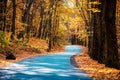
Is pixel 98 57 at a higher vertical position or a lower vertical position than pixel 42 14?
lower

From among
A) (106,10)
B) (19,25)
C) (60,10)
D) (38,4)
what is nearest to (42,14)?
(38,4)

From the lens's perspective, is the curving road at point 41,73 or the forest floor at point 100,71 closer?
the curving road at point 41,73

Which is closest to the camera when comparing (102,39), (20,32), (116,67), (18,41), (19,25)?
(116,67)

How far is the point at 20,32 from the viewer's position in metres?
44.7

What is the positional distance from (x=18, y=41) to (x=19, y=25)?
4381mm

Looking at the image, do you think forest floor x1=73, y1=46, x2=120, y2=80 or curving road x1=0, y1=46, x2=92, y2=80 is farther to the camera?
forest floor x1=73, y1=46, x2=120, y2=80

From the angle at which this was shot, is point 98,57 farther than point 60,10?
No

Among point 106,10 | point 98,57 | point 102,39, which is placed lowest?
point 98,57

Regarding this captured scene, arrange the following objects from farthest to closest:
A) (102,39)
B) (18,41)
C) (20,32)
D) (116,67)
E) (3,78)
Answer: (20,32), (18,41), (102,39), (116,67), (3,78)

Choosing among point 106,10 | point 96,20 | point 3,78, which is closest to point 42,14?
point 96,20

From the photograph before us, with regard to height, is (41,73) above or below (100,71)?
above

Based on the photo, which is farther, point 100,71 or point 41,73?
point 100,71

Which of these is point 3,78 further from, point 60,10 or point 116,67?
point 60,10

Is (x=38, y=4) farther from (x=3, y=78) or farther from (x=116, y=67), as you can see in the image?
(x=3, y=78)
